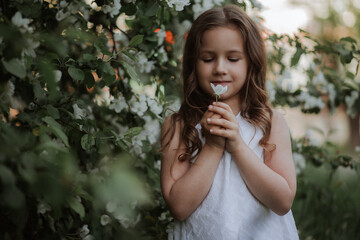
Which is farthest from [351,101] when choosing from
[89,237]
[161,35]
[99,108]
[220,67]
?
[89,237]

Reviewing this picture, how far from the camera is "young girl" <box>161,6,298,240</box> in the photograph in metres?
1.39

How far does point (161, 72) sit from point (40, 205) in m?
0.92

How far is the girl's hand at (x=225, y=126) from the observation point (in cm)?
135

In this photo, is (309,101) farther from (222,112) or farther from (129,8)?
(129,8)

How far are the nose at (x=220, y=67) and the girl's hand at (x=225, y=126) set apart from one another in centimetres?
15

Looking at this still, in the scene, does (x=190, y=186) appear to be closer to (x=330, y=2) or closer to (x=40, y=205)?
(x=40, y=205)

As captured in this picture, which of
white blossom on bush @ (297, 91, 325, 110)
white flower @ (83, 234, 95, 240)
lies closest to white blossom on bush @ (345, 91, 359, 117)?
white blossom on bush @ (297, 91, 325, 110)

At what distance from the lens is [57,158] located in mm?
892

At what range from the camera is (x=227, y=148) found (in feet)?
4.65

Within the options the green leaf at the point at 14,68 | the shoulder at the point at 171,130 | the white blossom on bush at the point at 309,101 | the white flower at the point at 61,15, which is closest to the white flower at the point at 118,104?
the shoulder at the point at 171,130

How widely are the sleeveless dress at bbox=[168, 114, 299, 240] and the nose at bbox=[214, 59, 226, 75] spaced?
0.30 m

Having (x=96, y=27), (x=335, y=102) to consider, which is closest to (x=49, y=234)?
(x=96, y=27)

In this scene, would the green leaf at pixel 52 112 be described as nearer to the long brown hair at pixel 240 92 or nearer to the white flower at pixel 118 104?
the long brown hair at pixel 240 92

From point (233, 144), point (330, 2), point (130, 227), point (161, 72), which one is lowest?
point (330, 2)
